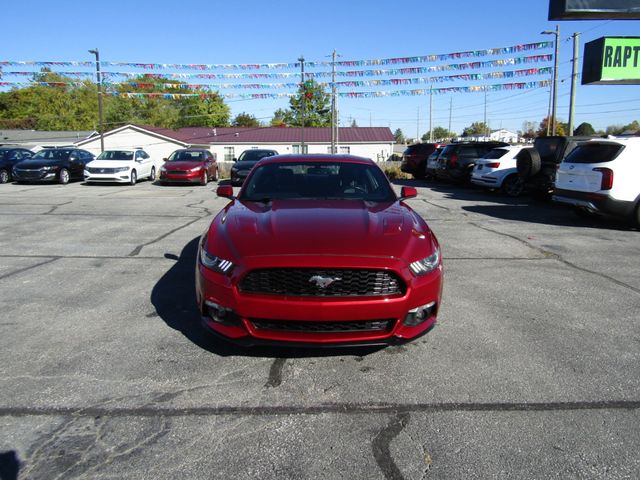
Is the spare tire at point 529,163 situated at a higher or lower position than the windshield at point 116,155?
lower

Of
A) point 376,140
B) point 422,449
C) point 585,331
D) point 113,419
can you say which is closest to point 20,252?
point 113,419

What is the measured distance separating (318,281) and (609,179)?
814cm

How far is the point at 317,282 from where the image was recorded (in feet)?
10.3

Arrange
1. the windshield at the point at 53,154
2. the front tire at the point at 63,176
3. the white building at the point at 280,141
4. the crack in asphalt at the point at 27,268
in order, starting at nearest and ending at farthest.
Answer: the crack in asphalt at the point at 27,268 → the front tire at the point at 63,176 → the windshield at the point at 53,154 → the white building at the point at 280,141

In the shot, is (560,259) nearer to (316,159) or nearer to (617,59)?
(316,159)

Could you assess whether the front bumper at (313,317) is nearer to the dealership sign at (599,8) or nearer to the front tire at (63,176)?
the dealership sign at (599,8)

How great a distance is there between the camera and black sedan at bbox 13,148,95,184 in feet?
63.8

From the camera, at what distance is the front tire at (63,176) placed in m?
20.2

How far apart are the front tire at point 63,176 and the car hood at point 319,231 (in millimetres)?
18830

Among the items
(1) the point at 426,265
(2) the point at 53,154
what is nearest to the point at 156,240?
(1) the point at 426,265

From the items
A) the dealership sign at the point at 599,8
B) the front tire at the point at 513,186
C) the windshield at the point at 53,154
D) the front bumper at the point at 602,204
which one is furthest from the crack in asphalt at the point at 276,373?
the windshield at the point at 53,154

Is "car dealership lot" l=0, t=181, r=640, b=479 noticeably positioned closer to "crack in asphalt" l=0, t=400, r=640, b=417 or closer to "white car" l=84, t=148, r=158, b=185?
"crack in asphalt" l=0, t=400, r=640, b=417

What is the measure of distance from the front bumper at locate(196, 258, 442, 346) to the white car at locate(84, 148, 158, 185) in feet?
59.6

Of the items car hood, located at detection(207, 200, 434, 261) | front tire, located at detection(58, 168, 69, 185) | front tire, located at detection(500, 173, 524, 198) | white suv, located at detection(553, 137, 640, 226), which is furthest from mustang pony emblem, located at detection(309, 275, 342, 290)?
front tire, located at detection(58, 168, 69, 185)
